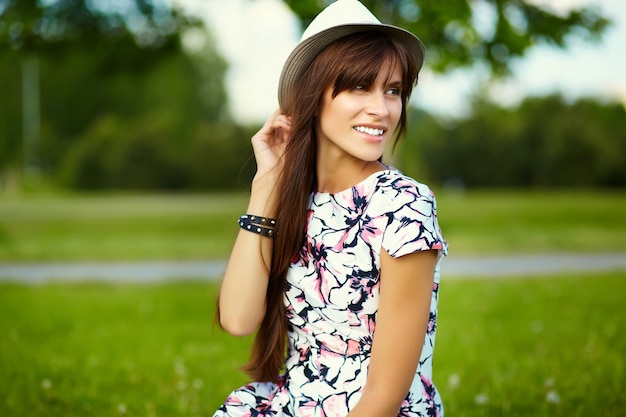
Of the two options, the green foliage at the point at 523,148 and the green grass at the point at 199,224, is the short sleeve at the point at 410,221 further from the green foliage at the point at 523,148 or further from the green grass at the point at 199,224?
the green foliage at the point at 523,148

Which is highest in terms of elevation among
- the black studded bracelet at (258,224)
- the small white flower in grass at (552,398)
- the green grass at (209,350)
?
the black studded bracelet at (258,224)

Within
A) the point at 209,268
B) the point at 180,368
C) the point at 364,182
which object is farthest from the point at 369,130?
the point at 209,268

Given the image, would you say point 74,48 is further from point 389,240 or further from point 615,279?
point 389,240

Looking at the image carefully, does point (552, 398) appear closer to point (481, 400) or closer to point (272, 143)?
point (481, 400)

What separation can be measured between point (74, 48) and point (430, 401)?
43.0 feet

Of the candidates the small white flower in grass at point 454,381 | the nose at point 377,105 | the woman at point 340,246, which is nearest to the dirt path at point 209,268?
the small white flower in grass at point 454,381

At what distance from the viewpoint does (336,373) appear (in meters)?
2.18

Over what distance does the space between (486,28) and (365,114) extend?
427 inches

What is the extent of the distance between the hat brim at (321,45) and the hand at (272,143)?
0.09 m

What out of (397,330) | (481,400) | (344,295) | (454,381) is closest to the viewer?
(397,330)

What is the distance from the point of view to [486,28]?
12383mm

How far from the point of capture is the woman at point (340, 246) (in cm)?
199

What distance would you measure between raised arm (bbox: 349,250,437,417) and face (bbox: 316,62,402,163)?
1.25 feet

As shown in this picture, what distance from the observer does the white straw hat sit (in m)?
2.17
